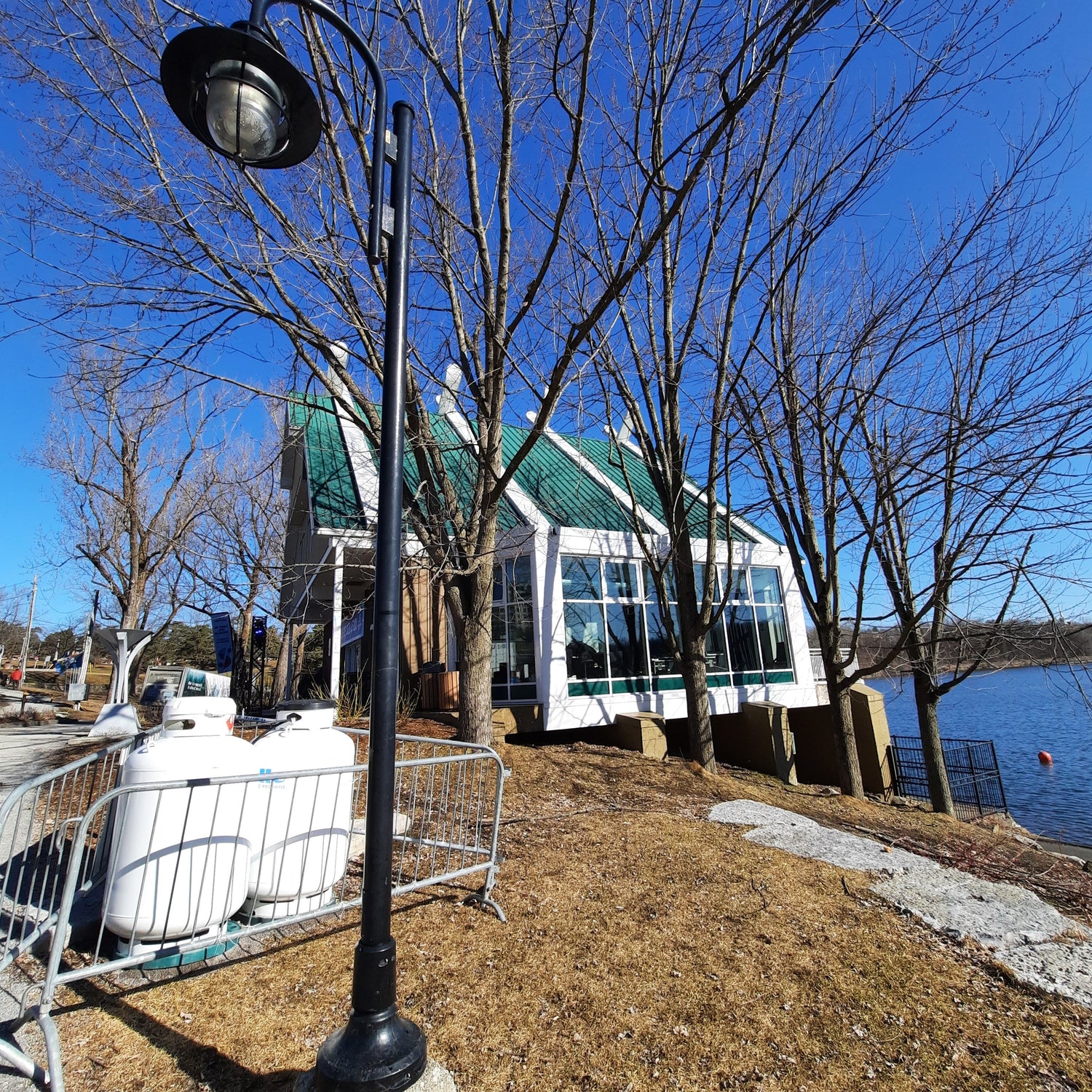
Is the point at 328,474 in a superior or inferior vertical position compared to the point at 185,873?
superior

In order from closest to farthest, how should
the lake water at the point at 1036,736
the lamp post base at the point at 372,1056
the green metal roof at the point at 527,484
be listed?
1. the lamp post base at the point at 372,1056
2. the lake water at the point at 1036,736
3. the green metal roof at the point at 527,484

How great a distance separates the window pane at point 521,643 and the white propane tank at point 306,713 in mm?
9631

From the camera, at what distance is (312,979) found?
3.57 metres

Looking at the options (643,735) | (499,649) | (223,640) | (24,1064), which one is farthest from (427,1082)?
(223,640)

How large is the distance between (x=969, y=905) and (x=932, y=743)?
8.26 metres

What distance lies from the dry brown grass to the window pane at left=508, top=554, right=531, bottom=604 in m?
9.40

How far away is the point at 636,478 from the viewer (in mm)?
20062

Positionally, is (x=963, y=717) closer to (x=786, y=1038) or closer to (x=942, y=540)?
(x=942, y=540)

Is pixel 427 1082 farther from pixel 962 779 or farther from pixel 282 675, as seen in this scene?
pixel 962 779

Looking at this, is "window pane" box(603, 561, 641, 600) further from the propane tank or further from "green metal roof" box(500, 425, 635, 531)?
the propane tank

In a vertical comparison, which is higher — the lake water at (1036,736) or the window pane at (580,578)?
the window pane at (580,578)

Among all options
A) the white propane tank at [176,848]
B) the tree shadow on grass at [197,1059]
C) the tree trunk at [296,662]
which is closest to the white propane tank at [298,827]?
the white propane tank at [176,848]

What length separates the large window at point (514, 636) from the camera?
46.2 ft

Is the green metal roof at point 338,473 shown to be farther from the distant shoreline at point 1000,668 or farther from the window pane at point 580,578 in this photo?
the distant shoreline at point 1000,668
